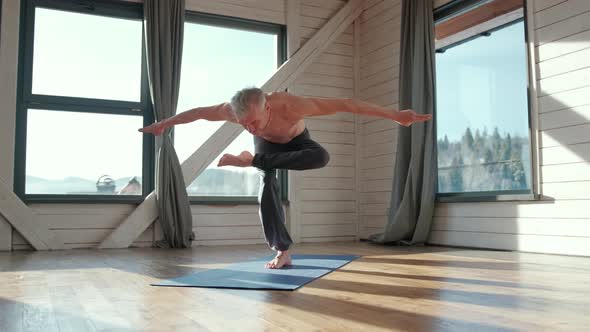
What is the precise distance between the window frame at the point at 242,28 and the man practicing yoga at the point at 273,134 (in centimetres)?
225

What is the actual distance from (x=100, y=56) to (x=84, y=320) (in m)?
4.02

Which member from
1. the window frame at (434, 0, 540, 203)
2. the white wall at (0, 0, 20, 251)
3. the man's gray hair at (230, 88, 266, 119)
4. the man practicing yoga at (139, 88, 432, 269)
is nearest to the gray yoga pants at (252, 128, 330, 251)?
the man practicing yoga at (139, 88, 432, 269)

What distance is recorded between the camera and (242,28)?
5.86 meters

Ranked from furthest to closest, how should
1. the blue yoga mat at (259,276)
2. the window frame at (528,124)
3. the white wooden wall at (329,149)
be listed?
the white wooden wall at (329,149)
the window frame at (528,124)
the blue yoga mat at (259,276)

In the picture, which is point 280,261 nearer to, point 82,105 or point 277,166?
point 277,166

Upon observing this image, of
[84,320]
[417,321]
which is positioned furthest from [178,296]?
[417,321]

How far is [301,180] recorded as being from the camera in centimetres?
587

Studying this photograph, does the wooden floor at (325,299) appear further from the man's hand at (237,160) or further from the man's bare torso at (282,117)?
the man's bare torso at (282,117)

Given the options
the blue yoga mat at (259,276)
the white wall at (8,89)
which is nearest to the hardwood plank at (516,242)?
the blue yoga mat at (259,276)

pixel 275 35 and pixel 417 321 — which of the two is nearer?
pixel 417 321

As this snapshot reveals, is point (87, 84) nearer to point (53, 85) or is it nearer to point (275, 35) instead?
point (53, 85)

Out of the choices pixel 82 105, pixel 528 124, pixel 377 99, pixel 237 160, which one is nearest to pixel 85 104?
pixel 82 105

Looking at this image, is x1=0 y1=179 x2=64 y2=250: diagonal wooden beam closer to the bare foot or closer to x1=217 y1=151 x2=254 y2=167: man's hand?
the bare foot

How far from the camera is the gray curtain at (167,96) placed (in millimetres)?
5031
